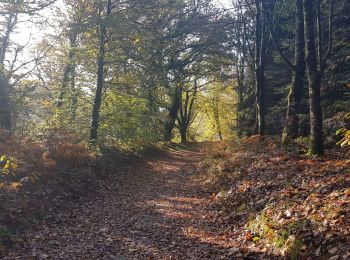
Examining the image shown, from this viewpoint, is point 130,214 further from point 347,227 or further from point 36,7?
point 36,7

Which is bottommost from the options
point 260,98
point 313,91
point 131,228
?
point 131,228

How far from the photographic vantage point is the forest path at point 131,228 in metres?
6.68

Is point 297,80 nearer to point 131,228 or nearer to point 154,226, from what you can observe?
point 154,226

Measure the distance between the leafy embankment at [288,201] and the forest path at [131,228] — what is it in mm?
635

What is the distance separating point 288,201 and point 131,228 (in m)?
3.90

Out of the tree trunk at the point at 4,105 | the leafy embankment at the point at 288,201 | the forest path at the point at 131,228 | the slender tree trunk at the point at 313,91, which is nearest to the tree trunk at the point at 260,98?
the leafy embankment at the point at 288,201

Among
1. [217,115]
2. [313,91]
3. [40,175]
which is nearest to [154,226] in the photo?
[40,175]

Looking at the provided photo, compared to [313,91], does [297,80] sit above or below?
above

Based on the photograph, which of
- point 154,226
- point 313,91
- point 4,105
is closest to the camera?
point 154,226

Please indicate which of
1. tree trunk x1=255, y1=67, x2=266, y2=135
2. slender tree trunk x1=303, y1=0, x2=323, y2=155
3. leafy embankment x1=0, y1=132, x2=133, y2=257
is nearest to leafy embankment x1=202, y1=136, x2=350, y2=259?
slender tree trunk x1=303, y1=0, x2=323, y2=155

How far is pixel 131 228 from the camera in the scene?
27.2ft

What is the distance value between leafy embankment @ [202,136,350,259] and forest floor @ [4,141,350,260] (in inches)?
1.9

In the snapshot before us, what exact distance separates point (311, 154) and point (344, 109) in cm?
526

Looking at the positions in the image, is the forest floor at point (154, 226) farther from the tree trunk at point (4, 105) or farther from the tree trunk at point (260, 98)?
the tree trunk at point (260, 98)
